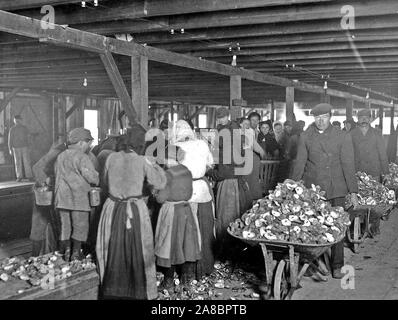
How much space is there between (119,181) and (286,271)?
7.03 ft

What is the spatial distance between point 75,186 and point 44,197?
53cm

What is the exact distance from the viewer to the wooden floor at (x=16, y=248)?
21.8 feet

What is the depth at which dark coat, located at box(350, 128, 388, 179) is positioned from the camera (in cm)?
808

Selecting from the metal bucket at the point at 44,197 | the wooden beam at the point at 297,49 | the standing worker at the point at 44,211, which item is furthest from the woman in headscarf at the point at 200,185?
the wooden beam at the point at 297,49

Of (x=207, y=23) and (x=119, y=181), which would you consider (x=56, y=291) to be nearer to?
(x=119, y=181)

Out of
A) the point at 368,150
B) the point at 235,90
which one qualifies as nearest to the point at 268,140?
the point at 235,90

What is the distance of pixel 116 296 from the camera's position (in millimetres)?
4625

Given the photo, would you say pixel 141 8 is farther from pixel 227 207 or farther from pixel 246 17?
pixel 227 207

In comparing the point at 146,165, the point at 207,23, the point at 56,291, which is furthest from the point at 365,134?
the point at 56,291

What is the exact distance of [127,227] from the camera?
4.51m

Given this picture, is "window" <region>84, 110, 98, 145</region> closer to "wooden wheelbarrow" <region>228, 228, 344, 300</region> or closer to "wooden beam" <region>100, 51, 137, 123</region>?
"wooden beam" <region>100, 51, 137, 123</region>

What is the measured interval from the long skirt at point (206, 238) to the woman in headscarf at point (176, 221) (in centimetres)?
37

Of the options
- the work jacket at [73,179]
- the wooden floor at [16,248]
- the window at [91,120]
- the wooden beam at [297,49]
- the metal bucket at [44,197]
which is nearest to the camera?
the work jacket at [73,179]

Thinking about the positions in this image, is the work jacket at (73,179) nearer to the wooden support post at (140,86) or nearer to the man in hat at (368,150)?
the wooden support post at (140,86)
